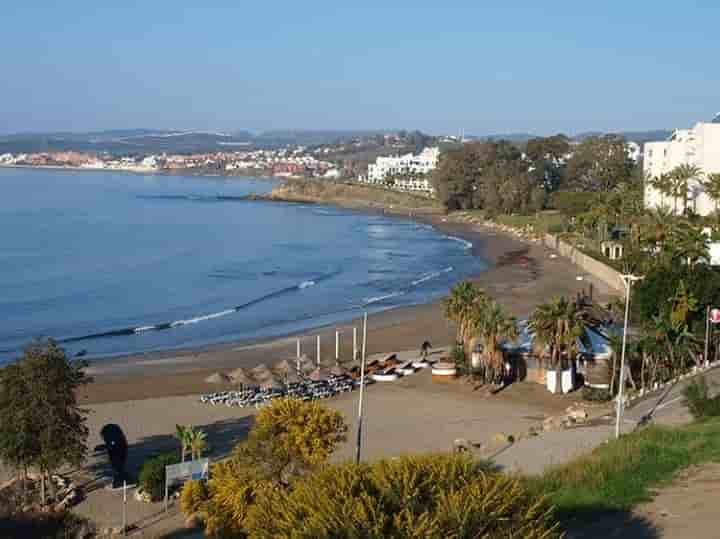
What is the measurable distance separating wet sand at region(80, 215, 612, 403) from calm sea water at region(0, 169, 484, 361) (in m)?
2.27

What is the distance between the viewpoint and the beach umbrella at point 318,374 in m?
32.9

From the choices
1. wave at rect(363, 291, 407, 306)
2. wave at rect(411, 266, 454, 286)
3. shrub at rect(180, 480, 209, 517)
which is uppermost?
shrub at rect(180, 480, 209, 517)

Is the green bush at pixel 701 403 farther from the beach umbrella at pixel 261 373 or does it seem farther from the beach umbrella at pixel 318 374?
the beach umbrella at pixel 261 373

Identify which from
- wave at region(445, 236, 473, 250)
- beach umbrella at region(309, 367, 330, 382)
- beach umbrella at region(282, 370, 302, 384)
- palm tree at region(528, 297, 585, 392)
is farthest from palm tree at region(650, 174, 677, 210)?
beach umbrella at region(282, 370, 302, 384)

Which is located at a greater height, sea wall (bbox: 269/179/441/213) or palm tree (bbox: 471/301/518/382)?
palm tree (bbox: 471/301/518/382)

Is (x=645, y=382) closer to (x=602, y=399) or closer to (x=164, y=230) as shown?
(x=602, y=399)

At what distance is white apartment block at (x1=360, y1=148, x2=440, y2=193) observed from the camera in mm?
163125

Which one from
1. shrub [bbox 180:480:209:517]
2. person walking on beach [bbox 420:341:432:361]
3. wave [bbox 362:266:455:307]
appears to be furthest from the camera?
wave [bbox 362:266:455:307]

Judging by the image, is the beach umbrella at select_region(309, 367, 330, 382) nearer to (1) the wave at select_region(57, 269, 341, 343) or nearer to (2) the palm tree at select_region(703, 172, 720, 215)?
(1) the wave at select_region(57, 269, 341, 343)


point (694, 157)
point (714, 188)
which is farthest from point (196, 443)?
point (694, 157)

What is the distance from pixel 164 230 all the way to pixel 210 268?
30904mm

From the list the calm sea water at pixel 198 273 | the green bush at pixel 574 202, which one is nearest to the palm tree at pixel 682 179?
the calm sea water at pixel 198 273

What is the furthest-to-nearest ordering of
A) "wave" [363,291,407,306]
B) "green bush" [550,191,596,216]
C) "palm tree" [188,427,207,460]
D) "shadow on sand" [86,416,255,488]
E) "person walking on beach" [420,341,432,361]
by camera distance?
"green bush" [550,191,596,216]
"wave" [363,291,407,306]
"person walking on beach" [420,341,432,361]
"shadow on sand" [86,416,255,488]
"palm tree" [188,427,207,460]

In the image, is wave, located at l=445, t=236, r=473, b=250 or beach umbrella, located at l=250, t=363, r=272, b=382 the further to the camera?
wave, located at l=445, t=236, r=473, b=250
